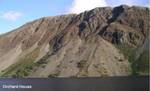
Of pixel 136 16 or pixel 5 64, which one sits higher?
pixel 136 16

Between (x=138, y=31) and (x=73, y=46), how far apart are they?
35.1 ft

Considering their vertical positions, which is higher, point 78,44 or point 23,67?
point 78,44

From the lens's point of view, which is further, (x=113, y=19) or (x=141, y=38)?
(x=113, y=19)

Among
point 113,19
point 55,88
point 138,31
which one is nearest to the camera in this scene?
point 55,88

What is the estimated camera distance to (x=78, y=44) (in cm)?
6888

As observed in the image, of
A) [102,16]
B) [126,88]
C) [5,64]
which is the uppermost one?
[102,16]

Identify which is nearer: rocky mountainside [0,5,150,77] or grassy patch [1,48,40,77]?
grassy patch [1,48,40,77]

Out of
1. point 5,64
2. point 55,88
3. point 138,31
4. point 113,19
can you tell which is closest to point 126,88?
point 55,88

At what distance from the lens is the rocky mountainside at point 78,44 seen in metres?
58.4

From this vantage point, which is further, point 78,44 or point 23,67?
point 78,44

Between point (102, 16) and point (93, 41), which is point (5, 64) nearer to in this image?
point (93, 41)

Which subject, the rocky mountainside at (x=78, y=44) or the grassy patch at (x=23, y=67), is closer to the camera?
the grassy patch at (x=23, y=67)

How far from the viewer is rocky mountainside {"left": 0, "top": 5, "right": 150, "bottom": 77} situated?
5841cm

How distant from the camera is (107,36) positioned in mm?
69812
